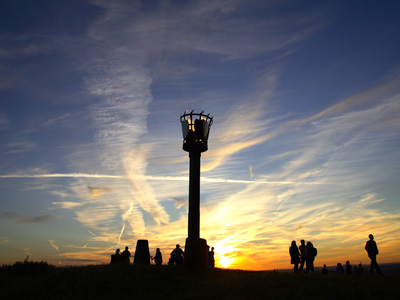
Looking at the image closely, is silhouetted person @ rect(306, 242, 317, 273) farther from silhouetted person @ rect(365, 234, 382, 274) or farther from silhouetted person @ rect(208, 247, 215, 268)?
silhouetted person @ rect(208, 247, 215, 268)

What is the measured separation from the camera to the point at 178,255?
23.6 metres

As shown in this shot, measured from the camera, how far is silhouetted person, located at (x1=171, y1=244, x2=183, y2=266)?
23266 millimetres

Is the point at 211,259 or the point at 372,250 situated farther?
the point at 211,259

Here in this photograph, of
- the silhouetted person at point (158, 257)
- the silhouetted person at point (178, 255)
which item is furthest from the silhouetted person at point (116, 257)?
the silhouetted person at point (178, 255)

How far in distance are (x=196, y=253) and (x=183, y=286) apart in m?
4.82

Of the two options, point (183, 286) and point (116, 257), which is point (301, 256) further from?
point (116, 257)

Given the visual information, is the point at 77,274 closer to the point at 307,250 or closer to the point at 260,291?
the point at 260,291

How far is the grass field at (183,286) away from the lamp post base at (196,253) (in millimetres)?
1351

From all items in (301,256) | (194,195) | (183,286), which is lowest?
(183,286)

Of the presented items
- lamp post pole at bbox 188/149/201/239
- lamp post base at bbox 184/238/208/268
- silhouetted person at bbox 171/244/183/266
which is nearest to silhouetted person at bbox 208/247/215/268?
silhouetted person at bbox 171/244/183/266

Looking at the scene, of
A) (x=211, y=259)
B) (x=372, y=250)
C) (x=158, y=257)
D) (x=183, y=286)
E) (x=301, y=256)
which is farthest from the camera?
(x=211, y=259)

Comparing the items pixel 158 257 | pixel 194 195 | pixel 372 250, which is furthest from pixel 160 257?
pixel 372 250

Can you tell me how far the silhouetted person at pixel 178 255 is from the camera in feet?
76.3

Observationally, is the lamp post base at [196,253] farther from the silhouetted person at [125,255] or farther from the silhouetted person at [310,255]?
the silhouetted person at [310,255]
